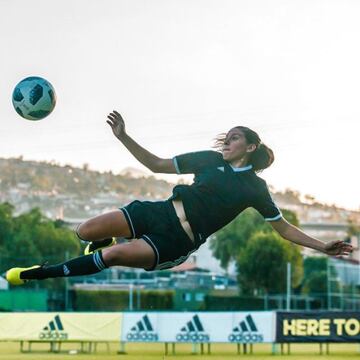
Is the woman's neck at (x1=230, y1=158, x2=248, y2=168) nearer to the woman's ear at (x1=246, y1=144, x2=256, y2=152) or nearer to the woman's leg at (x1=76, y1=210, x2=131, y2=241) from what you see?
the woman's ear at (x1=246, y1=144, x2=256, y2=152)

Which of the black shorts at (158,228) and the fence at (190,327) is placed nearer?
the black shorts at (158,228)

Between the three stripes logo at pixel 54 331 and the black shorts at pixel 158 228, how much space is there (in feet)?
76.9

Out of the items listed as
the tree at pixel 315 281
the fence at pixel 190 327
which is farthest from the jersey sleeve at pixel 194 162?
the tree at pixel 315 281

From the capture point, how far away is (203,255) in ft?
548

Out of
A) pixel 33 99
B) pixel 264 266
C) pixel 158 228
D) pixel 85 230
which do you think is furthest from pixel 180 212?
pixel 264 266

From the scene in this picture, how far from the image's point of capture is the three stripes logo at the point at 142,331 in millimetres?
36781

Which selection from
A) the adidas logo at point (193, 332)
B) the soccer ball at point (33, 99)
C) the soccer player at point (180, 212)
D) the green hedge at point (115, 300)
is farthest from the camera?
the green hedge at point (115, 300)

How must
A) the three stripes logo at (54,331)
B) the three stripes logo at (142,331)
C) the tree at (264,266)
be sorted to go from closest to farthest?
the three stripes logo at (142,331), the three stripes logo at (54,331), the tree at (264,266)

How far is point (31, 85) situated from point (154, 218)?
4041mm

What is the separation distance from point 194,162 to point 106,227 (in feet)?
5.26

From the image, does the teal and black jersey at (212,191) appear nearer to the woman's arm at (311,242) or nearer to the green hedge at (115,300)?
the woman's arm at (311,242)

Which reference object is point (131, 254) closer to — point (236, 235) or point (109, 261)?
point (109, 261)

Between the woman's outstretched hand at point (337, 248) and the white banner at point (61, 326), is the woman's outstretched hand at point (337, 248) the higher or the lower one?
the higher one

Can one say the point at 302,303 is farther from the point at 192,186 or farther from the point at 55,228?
the point at 192,186
